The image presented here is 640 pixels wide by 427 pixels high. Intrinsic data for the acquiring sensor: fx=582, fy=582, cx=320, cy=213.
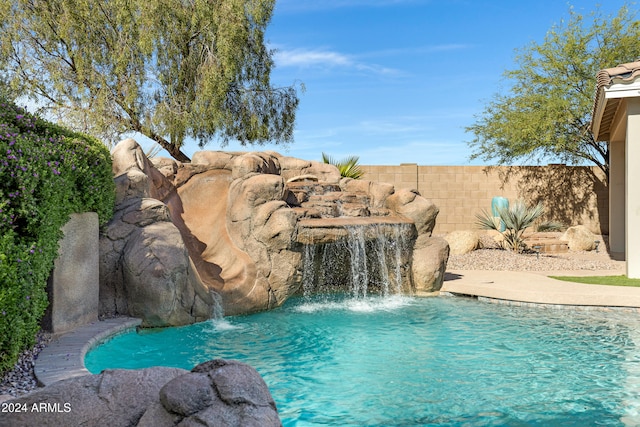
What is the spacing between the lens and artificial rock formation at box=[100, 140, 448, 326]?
7.65m

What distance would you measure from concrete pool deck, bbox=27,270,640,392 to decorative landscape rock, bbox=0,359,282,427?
6.21 ft

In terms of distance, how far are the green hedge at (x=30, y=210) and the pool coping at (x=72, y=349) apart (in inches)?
10.3

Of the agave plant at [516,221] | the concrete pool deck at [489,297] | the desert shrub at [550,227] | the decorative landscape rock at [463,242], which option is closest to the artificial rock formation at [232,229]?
the concrete pool deck at [489,297]

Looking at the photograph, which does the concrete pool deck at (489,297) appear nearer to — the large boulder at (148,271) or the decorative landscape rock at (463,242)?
the large boulder at (148,271)

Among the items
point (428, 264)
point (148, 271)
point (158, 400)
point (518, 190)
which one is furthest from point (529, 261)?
point (158, 400)

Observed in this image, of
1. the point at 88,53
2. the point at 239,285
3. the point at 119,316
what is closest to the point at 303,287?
the point at 239,285

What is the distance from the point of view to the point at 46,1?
21875 millimetres

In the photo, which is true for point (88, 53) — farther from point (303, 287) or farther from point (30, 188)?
point (30, 188)

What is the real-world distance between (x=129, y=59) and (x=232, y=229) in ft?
48.0

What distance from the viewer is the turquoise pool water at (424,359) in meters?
4.92

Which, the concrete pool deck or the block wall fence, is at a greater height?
the block wall fence

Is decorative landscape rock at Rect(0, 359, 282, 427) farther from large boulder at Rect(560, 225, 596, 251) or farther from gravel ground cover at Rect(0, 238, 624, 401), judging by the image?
large boulder at Rect(560, 225, 596, 251)

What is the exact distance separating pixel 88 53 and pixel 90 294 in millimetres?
17138

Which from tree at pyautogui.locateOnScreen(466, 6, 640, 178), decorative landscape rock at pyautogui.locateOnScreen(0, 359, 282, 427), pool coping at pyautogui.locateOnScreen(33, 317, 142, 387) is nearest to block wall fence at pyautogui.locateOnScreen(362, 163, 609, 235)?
tree at pyautogui.locateOnScreen(466, 6, 640, 178)
